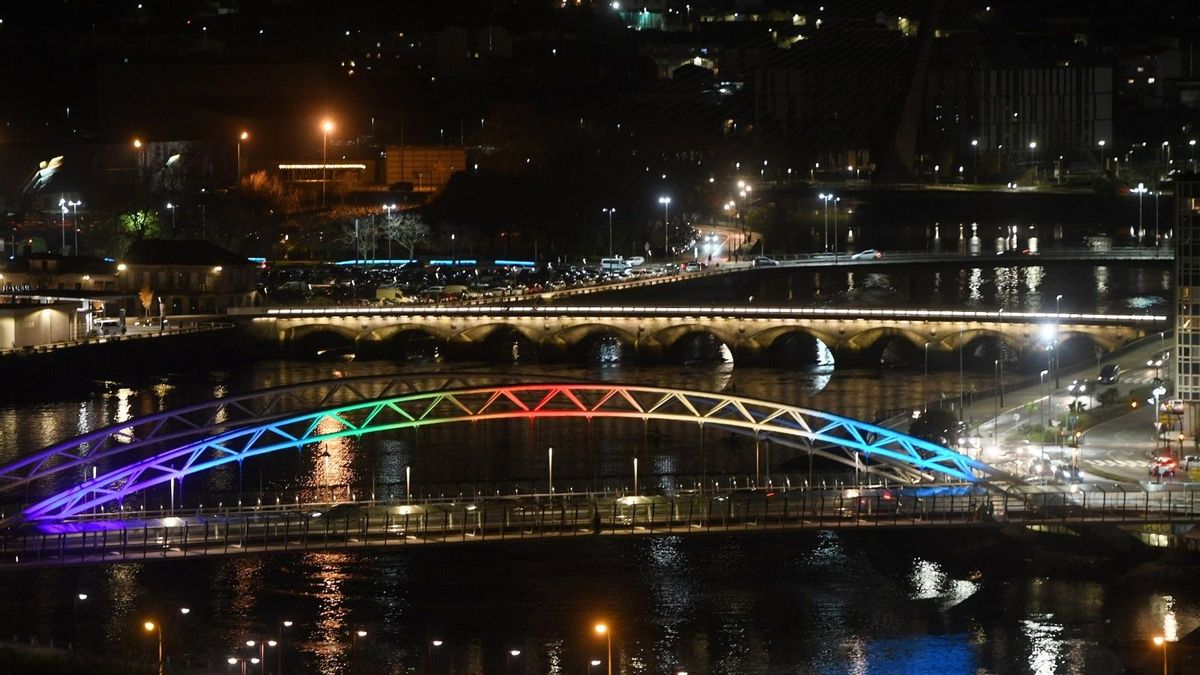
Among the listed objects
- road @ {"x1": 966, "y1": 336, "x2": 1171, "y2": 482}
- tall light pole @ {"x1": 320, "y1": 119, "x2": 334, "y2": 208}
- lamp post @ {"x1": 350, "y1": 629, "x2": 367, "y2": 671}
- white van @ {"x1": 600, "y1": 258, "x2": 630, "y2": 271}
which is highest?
tall light pole @ {"x1": 320, "y1": 119, "x2": 334, "y2": 208}

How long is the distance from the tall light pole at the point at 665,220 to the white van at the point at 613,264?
162 inches

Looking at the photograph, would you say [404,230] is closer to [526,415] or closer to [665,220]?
[665,220]

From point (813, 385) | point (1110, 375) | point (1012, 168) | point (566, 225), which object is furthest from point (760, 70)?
point (1110, 375)

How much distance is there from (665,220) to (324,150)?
10.2 metres

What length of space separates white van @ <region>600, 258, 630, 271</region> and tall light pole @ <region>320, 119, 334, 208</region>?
31.7 feet

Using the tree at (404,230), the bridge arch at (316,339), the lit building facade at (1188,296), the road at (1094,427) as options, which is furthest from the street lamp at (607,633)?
the tree at (404,230)

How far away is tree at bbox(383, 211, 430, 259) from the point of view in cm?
6216

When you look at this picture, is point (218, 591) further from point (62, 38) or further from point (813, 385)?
point (62, 38)

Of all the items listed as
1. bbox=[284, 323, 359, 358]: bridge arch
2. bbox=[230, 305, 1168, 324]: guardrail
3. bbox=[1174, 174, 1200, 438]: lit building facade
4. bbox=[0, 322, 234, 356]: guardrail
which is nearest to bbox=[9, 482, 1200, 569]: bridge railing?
bbox=[1174, 174, 1200, 438]: lit building facade

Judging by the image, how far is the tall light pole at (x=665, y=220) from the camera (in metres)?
65.4

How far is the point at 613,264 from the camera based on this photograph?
196 ft

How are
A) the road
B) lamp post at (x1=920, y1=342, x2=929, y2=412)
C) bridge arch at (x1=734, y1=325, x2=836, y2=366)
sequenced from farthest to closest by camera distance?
bridge arch at (x1=734, y1=325, x2=836, y2=366), lamp post at (x1=920, y1=342, x2=929, y2=412), the road

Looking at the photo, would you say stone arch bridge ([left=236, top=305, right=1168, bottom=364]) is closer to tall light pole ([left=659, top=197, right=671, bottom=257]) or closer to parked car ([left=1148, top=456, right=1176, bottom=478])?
parked car ([left=1148, top=456, right=1176, bottom=478])

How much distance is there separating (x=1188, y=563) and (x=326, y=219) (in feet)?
137
